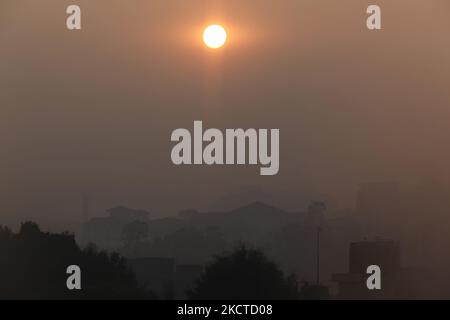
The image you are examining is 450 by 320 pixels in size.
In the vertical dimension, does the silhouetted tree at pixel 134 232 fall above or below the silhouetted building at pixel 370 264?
above

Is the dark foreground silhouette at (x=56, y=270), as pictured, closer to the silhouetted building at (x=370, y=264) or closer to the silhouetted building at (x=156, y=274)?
the silhouetted building at (x=156, y=274)

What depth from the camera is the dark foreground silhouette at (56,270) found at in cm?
253

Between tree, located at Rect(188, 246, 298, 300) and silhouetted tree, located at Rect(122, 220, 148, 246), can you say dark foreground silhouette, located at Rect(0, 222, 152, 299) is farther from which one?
tree, located at Rect(188, 246, 298, 300)

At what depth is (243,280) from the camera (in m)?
2.53

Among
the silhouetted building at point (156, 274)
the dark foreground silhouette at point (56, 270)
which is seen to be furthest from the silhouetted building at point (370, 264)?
the dark foreground silhouette at point (56, 270)

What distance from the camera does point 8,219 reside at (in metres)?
2.51

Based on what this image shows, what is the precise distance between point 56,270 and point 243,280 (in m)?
0.89

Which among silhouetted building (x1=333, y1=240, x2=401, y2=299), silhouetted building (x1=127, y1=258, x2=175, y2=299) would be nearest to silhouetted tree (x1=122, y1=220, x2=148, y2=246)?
silhouetted building (x1=127, y1=258, x2=175, y2=299)

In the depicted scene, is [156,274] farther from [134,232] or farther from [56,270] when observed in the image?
[56,270]

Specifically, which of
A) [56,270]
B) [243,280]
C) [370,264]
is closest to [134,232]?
[56,270]

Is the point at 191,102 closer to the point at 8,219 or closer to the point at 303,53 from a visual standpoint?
the point at 303,53

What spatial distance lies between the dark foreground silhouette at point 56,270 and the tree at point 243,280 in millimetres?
298
